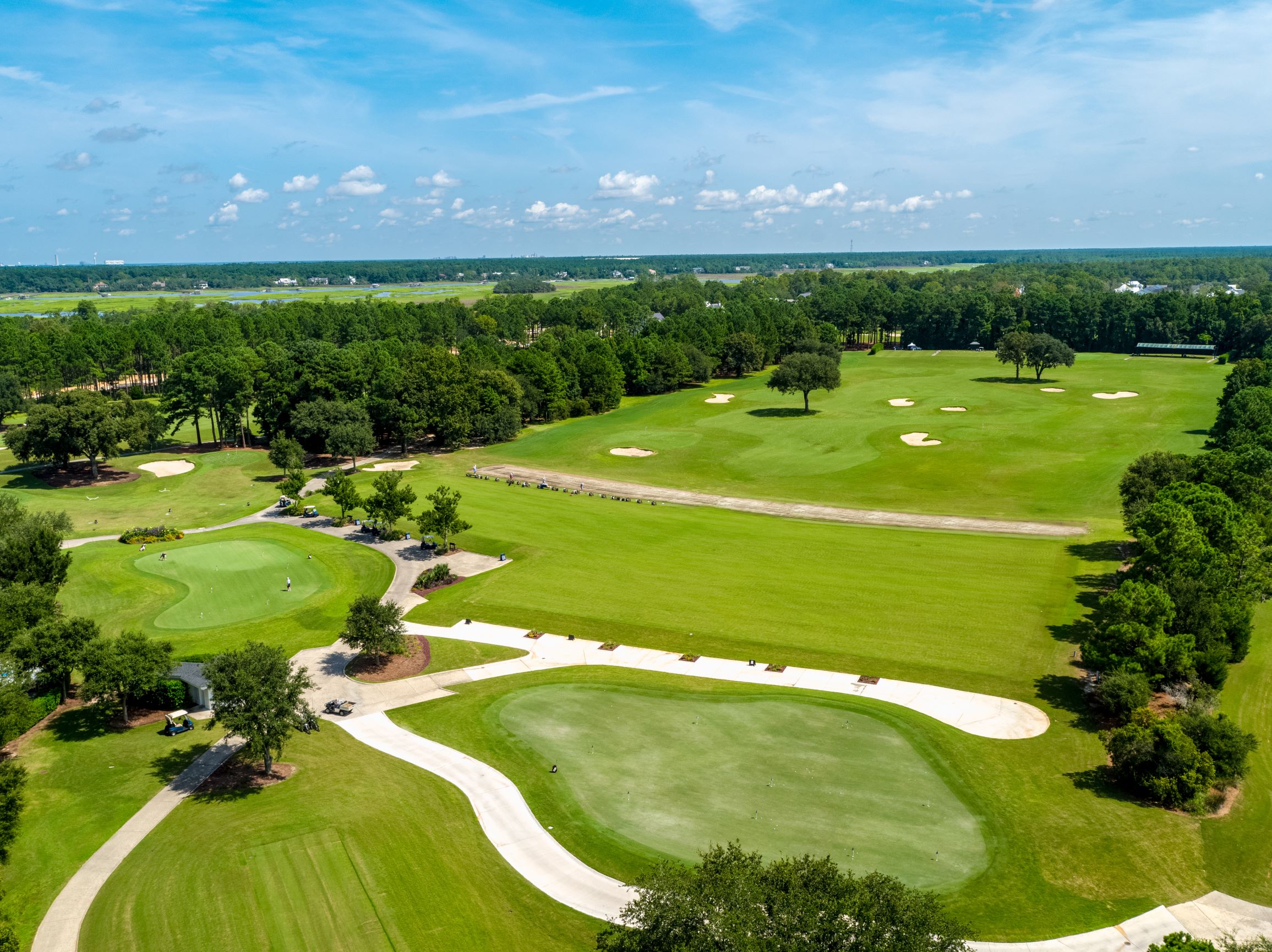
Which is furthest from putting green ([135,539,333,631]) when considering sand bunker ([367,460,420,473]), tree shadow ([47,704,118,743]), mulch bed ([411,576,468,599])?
sand bunker ([367,460,420,473])

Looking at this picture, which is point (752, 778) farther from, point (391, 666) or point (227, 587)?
point (227, 587)

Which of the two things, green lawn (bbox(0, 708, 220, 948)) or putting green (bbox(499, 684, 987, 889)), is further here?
putting green (bbox(499, 684, 987, 889))

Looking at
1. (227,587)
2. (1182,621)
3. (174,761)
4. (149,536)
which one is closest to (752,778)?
(1182,621)

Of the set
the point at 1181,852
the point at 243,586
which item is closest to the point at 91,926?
the point at 243,586

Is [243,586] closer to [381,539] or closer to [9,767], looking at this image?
[381,539]

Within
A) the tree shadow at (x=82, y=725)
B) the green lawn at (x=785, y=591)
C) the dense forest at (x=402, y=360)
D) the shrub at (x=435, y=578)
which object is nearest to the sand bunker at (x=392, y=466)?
the dense forest at (x=402, y=360)

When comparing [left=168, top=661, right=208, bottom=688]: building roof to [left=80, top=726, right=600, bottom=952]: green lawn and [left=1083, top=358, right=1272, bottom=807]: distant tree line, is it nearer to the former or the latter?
[left=80, top=726, right=600, bottom=952]: green lawn
